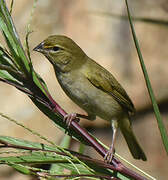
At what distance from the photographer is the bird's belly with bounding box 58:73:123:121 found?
3.15 m

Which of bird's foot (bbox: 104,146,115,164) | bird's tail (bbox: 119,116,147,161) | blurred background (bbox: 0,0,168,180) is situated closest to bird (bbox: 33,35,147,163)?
bird's tail (bbox: 119,116,147,161)

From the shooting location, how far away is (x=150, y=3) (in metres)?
6.95

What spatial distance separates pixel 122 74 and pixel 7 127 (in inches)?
77.6

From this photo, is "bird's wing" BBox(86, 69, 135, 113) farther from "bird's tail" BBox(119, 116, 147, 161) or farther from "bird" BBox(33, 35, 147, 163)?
"bird's tail" BBox(119, 116, 147, 161)

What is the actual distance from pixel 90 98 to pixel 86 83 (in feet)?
0.41

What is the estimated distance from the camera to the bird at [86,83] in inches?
123

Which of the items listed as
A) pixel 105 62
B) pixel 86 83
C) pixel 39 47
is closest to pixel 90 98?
pixel 86 83

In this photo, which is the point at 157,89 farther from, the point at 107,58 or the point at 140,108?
the point at 107,58

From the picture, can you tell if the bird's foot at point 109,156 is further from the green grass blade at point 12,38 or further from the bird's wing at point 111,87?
the bird's wing at point 111,87

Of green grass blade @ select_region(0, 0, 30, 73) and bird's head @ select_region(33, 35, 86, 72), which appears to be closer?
green grass blade @ select_region(0, 0, 30, 73)

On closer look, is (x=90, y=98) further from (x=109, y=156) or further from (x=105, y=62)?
(x=105, y=62)

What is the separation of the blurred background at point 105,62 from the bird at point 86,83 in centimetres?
276

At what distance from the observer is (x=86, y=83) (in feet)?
10.7

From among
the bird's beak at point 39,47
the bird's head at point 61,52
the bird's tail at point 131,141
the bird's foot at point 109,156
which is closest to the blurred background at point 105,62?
the bird's tail at point 131,141
